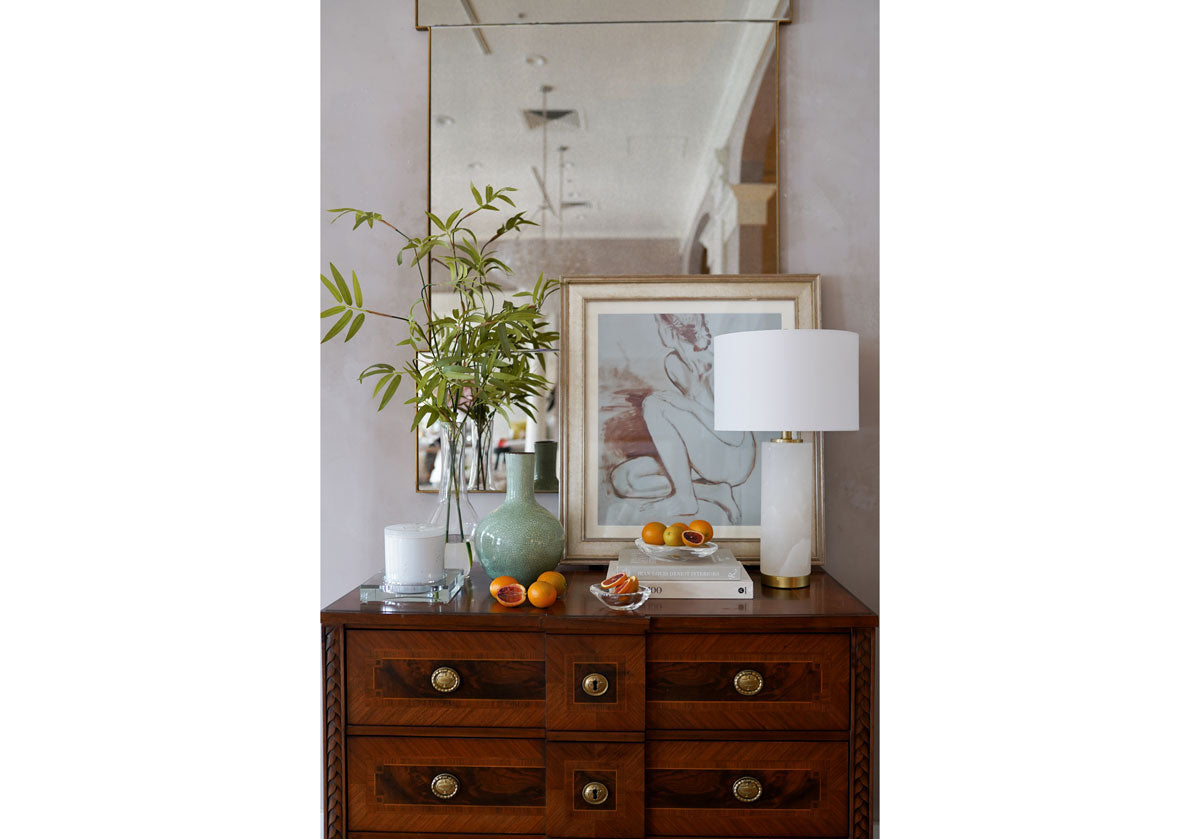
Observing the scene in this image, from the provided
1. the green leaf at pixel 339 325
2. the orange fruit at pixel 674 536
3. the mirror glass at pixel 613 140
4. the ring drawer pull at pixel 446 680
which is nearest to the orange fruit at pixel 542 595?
the ring drawer pull at pixel 446 680

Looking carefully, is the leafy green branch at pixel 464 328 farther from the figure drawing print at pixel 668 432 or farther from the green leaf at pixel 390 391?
the figure drawing print at pixel 668 432

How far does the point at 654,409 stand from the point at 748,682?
852 millimetres

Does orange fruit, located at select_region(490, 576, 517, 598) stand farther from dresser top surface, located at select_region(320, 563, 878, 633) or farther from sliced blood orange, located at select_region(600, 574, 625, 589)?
sliced blood orange, located at select_region(600, 574, 625, 589)

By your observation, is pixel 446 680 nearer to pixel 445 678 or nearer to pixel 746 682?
pixel 445 678

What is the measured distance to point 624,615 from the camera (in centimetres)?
173

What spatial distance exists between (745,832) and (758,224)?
1.69 meters

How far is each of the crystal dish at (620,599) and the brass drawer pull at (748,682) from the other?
290mm

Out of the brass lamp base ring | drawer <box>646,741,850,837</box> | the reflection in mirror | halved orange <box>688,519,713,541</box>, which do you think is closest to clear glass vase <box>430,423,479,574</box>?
halved orange <box>688,519,713,541</box>

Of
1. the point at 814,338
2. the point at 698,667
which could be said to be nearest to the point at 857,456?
the point at 814,338

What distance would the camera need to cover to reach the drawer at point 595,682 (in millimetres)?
1727

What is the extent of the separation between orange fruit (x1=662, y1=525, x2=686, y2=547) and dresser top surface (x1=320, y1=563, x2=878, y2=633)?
175mm

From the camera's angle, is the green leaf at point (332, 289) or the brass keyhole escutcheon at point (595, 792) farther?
the green leaf at point (332, 289)

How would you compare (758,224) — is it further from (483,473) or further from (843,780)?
(843,780)

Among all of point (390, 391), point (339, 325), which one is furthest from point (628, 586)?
point (339, 325)
